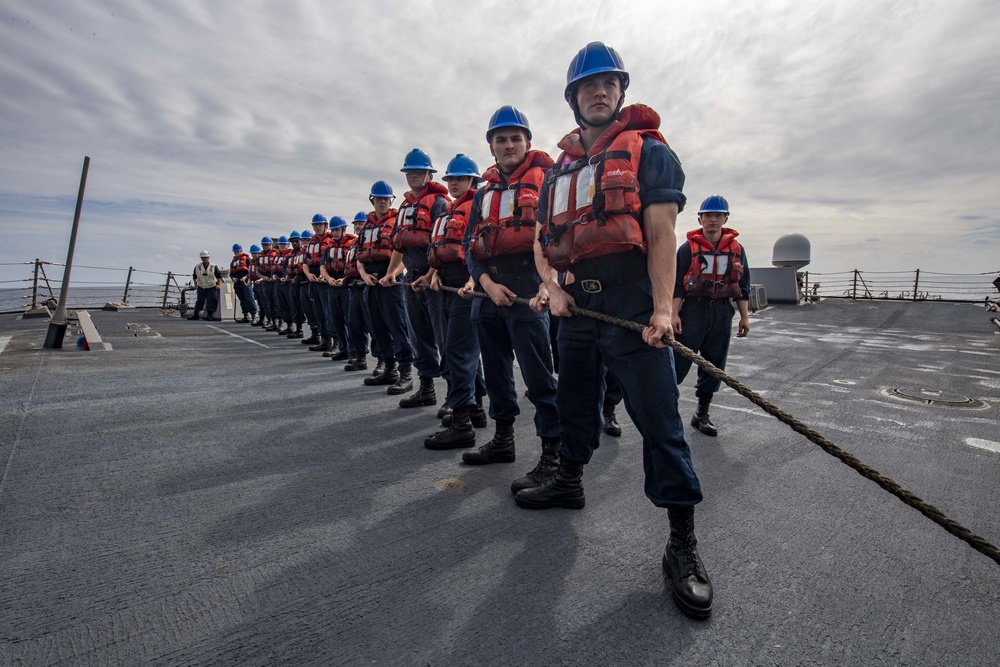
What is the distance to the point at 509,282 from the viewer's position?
3498 mm

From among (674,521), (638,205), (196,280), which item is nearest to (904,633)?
(674,521)

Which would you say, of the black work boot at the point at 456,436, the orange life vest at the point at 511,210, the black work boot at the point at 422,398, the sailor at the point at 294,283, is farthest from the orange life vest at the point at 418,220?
the sailor at the point at 294,283

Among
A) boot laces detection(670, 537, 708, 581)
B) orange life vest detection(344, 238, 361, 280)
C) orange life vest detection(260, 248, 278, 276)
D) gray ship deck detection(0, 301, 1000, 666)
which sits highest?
orange life vest detection(260, 248, 278, 276)

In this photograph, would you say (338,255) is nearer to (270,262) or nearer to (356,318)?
(356,318)

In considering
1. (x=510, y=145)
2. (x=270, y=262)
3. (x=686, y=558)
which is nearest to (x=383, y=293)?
(x=510, y=145)

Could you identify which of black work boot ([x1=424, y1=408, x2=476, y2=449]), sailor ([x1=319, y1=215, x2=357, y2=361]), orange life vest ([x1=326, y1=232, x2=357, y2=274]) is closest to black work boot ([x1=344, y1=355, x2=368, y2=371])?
sailor ([x1=319, y1=215, x2=357, y2=361])

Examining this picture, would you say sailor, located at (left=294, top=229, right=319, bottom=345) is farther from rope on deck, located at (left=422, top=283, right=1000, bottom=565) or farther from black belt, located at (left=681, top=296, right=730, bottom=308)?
rope on deck, located at (left=422, top=283, right=1000, bottom=565)

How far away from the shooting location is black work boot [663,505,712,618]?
1.87m

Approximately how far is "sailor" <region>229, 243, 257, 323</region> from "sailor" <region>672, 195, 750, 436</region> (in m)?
14.4

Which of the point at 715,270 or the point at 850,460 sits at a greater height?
the point at 715,270

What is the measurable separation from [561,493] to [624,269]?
1.32m

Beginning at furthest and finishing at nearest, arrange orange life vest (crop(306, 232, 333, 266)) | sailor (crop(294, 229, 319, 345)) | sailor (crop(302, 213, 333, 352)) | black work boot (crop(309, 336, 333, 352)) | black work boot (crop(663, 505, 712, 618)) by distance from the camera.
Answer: sailor (crop(294, 229, 319, 345))
orange life vest (crop(306, 232, 333, 266))
black work boot (crop(309, 336, 333, 352))
sailor (crop(302, 213, 333, 352))
black work boot (crop(663, 505, 712, 618))

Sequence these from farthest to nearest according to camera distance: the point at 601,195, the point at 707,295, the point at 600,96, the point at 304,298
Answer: the point at 304,298, the point at 707,295, the point at 600,96, the point at 601,195

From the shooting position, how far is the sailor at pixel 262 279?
13.5 metres
